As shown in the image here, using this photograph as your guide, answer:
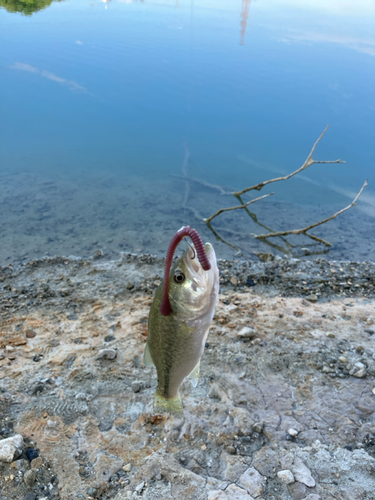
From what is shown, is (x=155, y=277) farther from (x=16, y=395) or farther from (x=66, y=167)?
(x=66, y=167)

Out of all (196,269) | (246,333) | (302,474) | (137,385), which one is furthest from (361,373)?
(196,269)

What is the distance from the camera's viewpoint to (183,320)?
2367 millimetres

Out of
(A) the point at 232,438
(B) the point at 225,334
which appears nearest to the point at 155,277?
(B) the point at 225,334

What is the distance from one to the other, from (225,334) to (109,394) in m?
1.57

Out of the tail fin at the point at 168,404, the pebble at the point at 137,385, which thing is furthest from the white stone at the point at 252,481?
the pebble at the point at 137,385

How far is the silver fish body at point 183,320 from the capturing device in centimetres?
229

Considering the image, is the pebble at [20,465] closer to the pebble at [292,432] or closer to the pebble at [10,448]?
the pebble at [10,448]

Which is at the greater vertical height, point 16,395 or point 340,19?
point 340,19

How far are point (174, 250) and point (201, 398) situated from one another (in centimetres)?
236

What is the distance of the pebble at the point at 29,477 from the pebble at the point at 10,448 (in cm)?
18

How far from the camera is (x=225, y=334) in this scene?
15.7 ft

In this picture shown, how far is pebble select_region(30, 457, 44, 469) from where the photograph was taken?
3.19 meters

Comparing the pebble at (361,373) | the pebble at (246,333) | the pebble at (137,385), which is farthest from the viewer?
the pebble at (246,333)

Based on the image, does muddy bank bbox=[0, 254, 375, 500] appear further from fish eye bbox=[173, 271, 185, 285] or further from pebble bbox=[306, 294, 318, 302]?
fish eye bbox=[173, 271, 185, 285]
